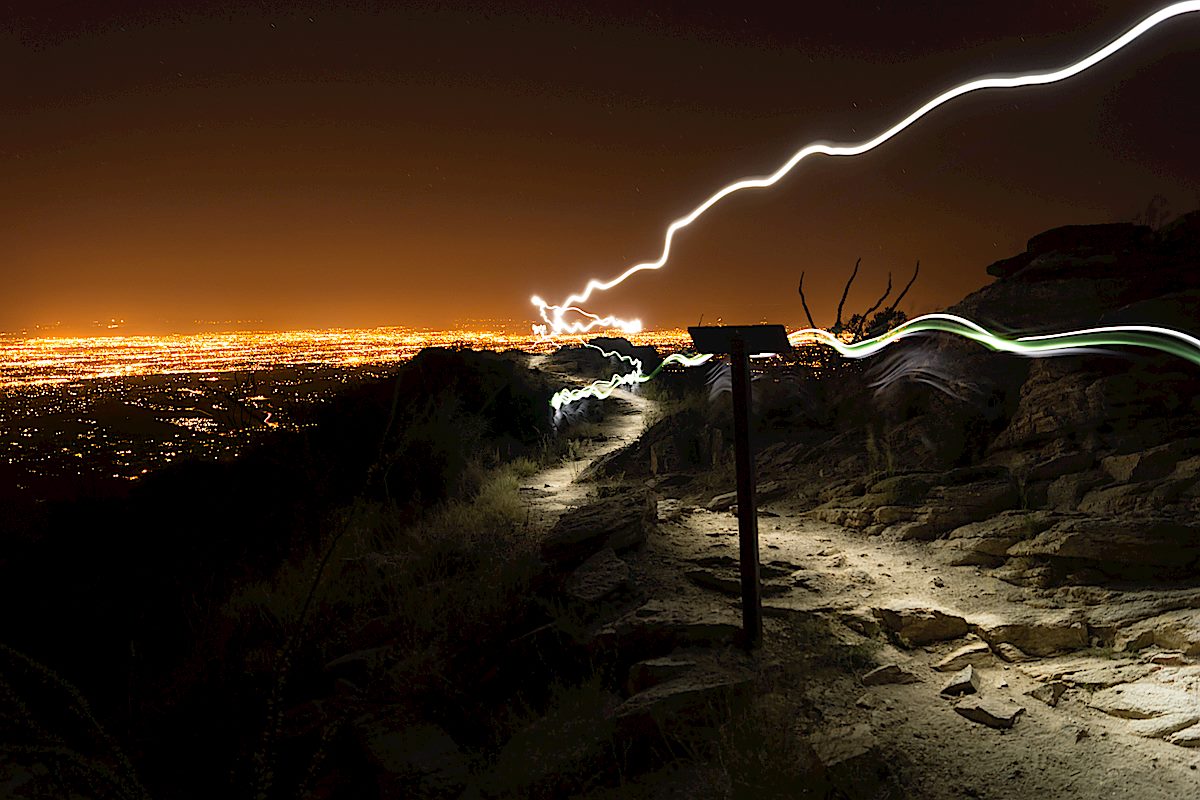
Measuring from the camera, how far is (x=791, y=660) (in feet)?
16.7

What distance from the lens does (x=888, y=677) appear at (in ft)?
15.6

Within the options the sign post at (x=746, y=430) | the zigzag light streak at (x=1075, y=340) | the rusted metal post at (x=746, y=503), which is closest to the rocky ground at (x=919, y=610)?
the rusted metal post at (x=746, y=503)

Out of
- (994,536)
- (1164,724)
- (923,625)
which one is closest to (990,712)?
(1164,724)

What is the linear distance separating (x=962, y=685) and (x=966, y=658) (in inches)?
17.4

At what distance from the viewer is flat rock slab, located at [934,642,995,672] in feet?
15.9

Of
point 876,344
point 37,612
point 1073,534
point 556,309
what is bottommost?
point 37,612

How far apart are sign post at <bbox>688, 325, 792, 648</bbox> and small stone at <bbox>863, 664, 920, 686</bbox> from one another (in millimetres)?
844

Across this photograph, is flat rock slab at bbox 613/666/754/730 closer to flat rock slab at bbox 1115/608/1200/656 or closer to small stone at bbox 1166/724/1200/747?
small stone at bbox 1166/724/1200/747

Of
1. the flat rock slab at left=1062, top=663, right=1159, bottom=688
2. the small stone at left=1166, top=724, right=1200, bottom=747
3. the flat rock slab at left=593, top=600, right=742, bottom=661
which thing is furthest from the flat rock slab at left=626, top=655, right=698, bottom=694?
the small stone at left=1166, top=724, right=1200, bottom=747

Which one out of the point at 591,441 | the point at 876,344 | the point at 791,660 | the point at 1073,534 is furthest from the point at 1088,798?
the point at 591,441

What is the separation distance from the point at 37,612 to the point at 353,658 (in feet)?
33.4

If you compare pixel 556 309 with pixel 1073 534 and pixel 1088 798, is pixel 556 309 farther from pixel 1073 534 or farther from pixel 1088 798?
pixel 1088 798

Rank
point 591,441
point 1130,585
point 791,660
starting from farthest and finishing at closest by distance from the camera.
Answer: point 591,441, point 1130,585, point 791,660

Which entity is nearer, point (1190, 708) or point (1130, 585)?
point (1190, 708)
